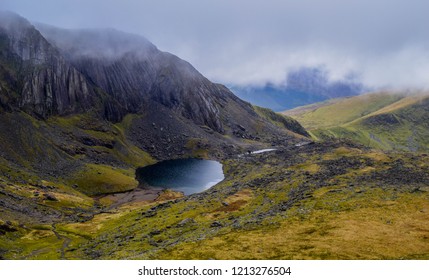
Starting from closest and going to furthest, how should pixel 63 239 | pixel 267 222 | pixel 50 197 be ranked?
pixel 267 222, pixel 63 239, pixel 50 197

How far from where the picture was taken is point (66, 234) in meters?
120

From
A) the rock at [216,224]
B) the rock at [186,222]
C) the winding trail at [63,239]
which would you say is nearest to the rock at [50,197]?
the winding trail at [63,239]

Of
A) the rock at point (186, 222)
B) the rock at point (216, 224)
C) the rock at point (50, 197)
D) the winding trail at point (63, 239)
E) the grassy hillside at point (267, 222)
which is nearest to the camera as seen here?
the grassy hillside at point (267, 222)

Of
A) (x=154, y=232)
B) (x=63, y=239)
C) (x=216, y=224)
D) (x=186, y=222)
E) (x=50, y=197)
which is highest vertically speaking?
(x=50, y=197)

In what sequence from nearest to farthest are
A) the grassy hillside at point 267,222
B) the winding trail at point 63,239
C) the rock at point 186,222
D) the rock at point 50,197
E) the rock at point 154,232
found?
the grassy hillside at point 267,222 → the winding trail at point 63,239 → the rock at point 154,232 → the rock at point 186,222 → the rock at point 50,197

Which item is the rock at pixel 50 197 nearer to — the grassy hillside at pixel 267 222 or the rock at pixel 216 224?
the grassy hillside at pixel 267 222

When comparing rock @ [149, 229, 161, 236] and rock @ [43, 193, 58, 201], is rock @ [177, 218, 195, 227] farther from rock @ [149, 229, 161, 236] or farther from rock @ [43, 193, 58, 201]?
rock @ [43, 193, 58, 201]

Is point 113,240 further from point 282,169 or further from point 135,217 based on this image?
point 282,169

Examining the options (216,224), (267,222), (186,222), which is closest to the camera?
(267,222)

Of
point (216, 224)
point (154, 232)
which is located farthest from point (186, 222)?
point (216, 224)

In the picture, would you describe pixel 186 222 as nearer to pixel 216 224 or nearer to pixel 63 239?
pixel 216 224

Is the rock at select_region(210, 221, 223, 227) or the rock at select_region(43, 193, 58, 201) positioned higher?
the rock at select_region(43, 193, 58, 201)

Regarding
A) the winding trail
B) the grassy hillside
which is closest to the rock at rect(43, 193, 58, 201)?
the grassy hillside
